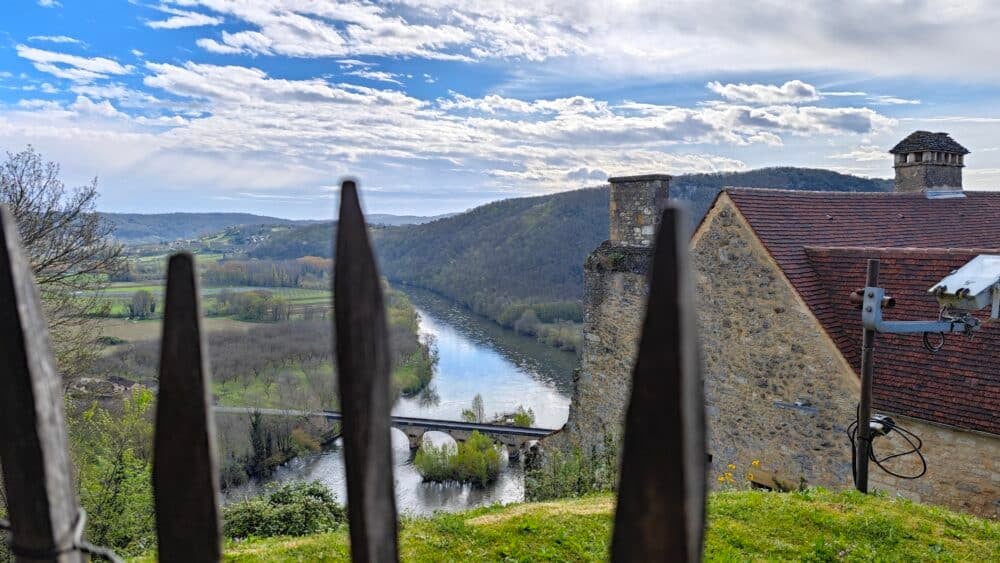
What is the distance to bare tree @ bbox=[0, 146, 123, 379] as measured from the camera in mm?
10555

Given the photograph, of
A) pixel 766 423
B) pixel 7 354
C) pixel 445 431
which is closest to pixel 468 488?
pixel 445 431

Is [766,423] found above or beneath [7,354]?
beneath

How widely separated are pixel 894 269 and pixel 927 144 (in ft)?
28.8

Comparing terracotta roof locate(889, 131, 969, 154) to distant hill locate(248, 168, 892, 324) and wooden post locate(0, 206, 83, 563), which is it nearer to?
wooden post locate(0, 206, 83, 563)

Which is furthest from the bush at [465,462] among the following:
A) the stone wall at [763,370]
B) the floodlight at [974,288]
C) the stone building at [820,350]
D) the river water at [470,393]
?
the floodlight at [974,288]

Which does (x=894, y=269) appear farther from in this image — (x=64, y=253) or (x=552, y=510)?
(x=64, y=253)

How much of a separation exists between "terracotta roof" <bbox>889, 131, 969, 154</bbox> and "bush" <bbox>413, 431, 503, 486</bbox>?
2096cm

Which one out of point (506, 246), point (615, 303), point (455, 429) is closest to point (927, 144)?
point (615, 303)

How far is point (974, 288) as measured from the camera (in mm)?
5984

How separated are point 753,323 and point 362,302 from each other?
28.2 ft

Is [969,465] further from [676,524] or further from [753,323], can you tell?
[676,524]

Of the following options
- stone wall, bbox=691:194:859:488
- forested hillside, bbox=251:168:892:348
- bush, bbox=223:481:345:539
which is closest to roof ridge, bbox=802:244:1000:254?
stone wall, bbox=691:194:859:488

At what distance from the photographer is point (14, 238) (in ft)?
4.11

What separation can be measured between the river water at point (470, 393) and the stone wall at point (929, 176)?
14726 millimetres
